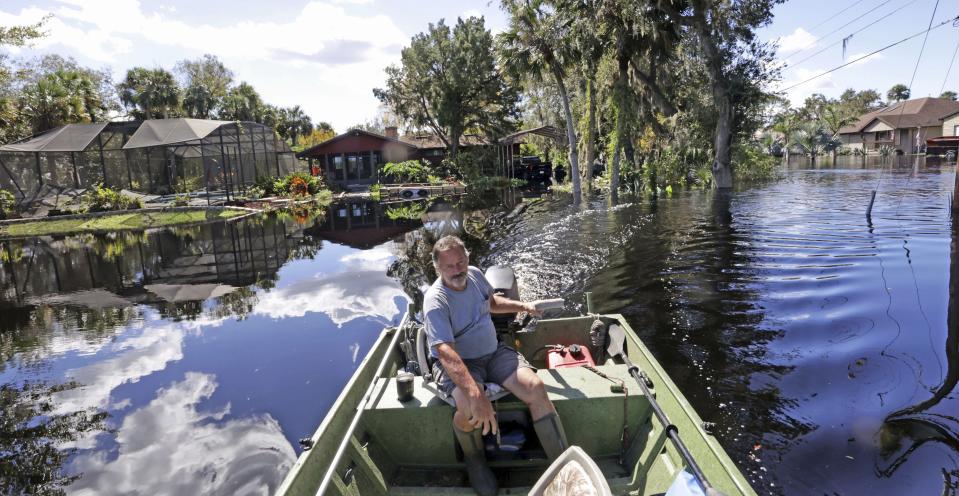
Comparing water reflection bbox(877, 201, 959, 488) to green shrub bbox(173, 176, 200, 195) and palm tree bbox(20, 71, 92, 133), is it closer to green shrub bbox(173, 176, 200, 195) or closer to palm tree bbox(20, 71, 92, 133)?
green shrub bbox(173, 176, 200, 195)

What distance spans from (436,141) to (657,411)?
50.4m

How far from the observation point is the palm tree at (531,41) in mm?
24219

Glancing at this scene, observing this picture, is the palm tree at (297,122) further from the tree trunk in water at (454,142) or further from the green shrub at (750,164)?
the green shrub at (750,164)

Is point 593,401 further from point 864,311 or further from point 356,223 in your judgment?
point 356,223

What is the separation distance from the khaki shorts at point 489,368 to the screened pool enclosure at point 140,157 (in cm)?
2754

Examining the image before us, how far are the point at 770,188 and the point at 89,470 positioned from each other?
31.5 m

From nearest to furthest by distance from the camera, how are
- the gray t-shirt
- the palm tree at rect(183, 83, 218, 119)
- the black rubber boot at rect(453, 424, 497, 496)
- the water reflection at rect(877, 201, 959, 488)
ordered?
the black rubber boot at rect(453, 424, 497, 496) < the gray t-shirt < the water reflection at rect(877, 201, 959, 488) < the palm tree at rect(183, 83, 218, 119)

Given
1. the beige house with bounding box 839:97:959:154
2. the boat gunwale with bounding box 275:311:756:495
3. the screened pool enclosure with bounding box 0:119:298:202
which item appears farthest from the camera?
the beige house with bounding box 839:97:959:154

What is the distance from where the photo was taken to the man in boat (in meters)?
3.61

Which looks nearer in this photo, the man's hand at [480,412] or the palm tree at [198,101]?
the man's hand at [480,412]

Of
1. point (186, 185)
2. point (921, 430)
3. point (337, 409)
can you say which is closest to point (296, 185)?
point (186, 185)

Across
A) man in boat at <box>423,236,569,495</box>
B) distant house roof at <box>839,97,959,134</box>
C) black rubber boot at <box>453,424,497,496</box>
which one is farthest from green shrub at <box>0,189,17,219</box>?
distant house roof at <box>839,97,959,134</box>

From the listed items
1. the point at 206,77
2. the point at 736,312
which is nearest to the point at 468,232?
the point at 736,312

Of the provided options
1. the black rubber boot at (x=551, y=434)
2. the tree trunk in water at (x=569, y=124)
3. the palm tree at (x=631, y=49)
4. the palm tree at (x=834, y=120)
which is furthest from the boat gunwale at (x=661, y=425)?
the palm tree at (x=834, y=120)
